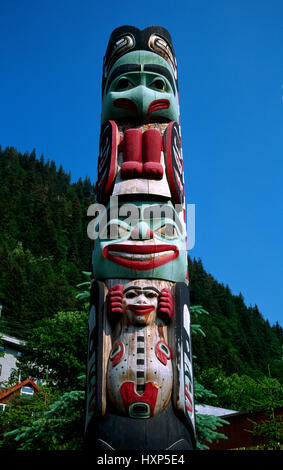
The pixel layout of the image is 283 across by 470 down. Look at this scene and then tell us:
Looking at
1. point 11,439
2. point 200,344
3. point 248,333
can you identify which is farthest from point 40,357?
point 248,333

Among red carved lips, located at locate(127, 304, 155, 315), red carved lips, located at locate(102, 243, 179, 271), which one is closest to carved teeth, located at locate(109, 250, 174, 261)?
red carved lips, located at locate(102, 243, 179, 271)

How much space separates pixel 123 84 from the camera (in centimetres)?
873

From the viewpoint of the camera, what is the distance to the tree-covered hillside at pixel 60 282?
1649 inches

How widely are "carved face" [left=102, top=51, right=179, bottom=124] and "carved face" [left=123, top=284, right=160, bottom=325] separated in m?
3.81

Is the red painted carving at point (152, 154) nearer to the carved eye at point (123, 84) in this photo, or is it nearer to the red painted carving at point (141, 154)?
the red painted carving at point (141, 154)

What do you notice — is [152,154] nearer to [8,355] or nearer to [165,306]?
[165,306]

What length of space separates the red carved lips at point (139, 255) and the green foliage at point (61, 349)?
1552 centimetres

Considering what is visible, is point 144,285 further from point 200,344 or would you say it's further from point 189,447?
point 200,344

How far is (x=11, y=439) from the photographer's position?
11180mm

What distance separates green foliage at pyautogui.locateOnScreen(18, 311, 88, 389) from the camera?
22.6 meters

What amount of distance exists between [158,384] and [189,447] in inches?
34.6

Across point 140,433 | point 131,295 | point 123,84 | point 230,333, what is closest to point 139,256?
point 131,295

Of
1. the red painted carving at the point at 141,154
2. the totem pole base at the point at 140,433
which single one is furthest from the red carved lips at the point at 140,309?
the red painted carving at the point at 141,154

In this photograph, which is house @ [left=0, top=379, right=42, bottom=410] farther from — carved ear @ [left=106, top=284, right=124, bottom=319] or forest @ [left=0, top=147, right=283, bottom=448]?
carved ear @ [left=106, top=284, right=124, bottom=319]
